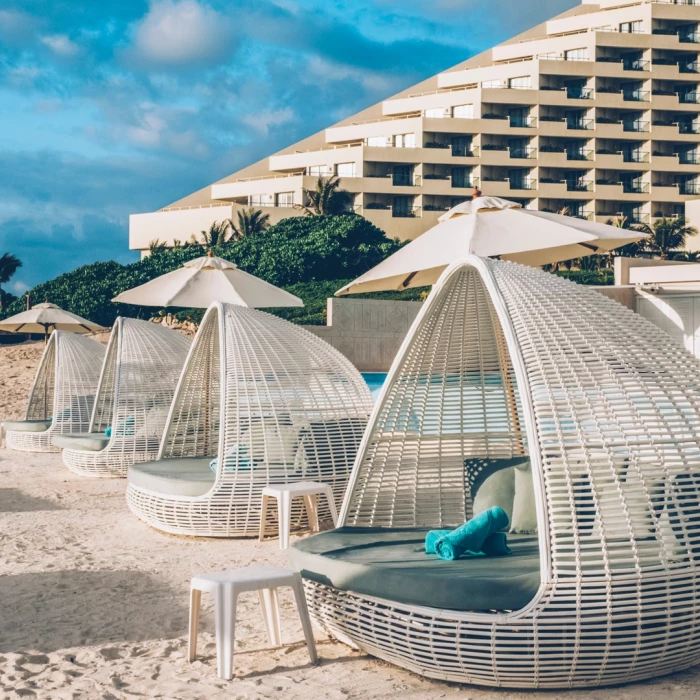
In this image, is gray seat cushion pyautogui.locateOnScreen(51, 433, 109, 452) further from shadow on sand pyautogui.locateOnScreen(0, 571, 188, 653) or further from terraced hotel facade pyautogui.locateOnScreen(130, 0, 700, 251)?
terraced hotel facade pyautogui.locateOnScreen(130, 0, 700, 251)

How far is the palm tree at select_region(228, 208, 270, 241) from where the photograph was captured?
44281 mm

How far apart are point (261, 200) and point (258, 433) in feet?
143

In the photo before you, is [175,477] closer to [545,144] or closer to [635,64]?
[545,144]

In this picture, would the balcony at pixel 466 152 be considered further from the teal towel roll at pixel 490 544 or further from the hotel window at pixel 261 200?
the teal towel roll at pixel 490 544

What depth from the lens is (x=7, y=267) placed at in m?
38.9


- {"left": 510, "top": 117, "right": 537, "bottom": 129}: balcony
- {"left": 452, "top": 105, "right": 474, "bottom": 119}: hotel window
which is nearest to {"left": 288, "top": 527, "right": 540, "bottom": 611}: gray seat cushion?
{"left": 510, "top": 117, "right": 537, "bottom": 129}: balcony

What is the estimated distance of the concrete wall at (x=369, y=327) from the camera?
26422 mm

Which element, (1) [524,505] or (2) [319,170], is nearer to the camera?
(1) [524,505]

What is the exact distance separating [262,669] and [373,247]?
33.7 metres

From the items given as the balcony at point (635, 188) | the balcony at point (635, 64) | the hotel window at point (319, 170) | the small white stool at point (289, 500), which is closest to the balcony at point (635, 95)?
the balcony at point (635, 64)

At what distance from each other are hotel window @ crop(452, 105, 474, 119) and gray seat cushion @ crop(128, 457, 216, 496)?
45453 mm

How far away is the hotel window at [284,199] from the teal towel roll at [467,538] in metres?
44.7

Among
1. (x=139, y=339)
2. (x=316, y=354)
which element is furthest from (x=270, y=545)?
(x=139, y=339)

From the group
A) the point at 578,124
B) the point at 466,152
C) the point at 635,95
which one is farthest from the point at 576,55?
the point at 466,152
